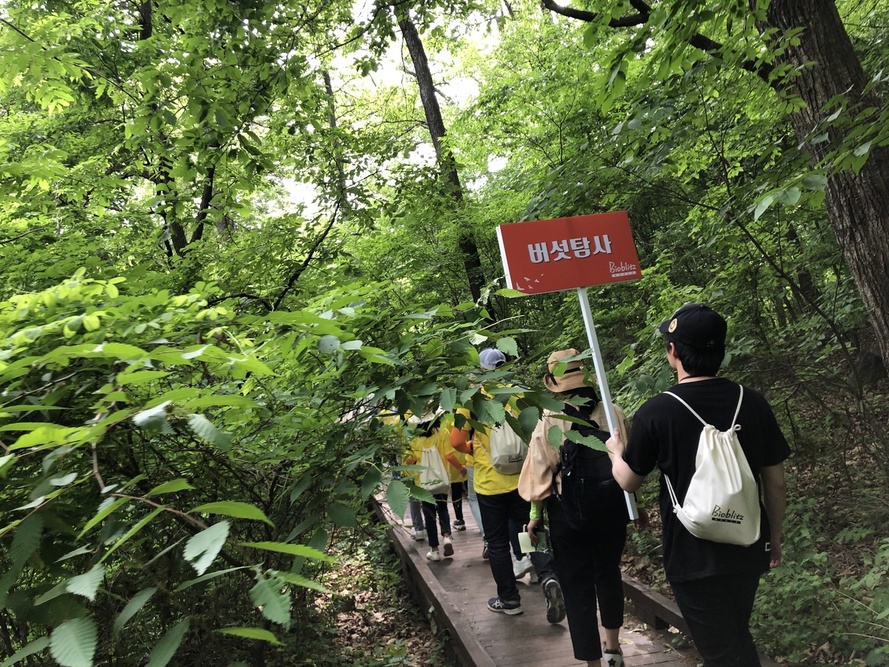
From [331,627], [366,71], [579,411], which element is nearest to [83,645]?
[579,411]

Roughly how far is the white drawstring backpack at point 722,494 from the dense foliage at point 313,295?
0.83 m

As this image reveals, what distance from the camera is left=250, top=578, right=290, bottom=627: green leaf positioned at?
39.0 inches

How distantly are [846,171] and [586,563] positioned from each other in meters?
3.07

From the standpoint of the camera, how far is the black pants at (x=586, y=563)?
3.51 meters

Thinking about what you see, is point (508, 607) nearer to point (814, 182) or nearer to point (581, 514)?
point (581, 514)

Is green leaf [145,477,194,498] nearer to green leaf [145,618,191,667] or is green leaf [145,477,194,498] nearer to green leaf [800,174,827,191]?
green leaf [145,618,191,667]

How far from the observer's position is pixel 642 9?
177 inches

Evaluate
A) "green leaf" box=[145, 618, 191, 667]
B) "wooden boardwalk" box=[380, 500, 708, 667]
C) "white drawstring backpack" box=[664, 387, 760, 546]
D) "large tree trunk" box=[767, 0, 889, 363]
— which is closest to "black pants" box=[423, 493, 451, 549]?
"wooden boardwalk" box=[380, 500, 708, 667]

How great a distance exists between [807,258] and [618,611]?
15.1 feet

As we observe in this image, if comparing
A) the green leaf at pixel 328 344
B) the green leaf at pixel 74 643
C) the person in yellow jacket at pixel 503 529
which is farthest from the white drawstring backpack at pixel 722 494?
the person in yellow jacket at pixel 503 529

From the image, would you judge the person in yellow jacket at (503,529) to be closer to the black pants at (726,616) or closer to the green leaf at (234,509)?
the black pants at (726,616)

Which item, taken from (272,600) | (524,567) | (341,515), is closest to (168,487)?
(272,600)

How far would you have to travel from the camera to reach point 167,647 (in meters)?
1.04

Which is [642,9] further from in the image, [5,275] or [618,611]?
[5,275]
